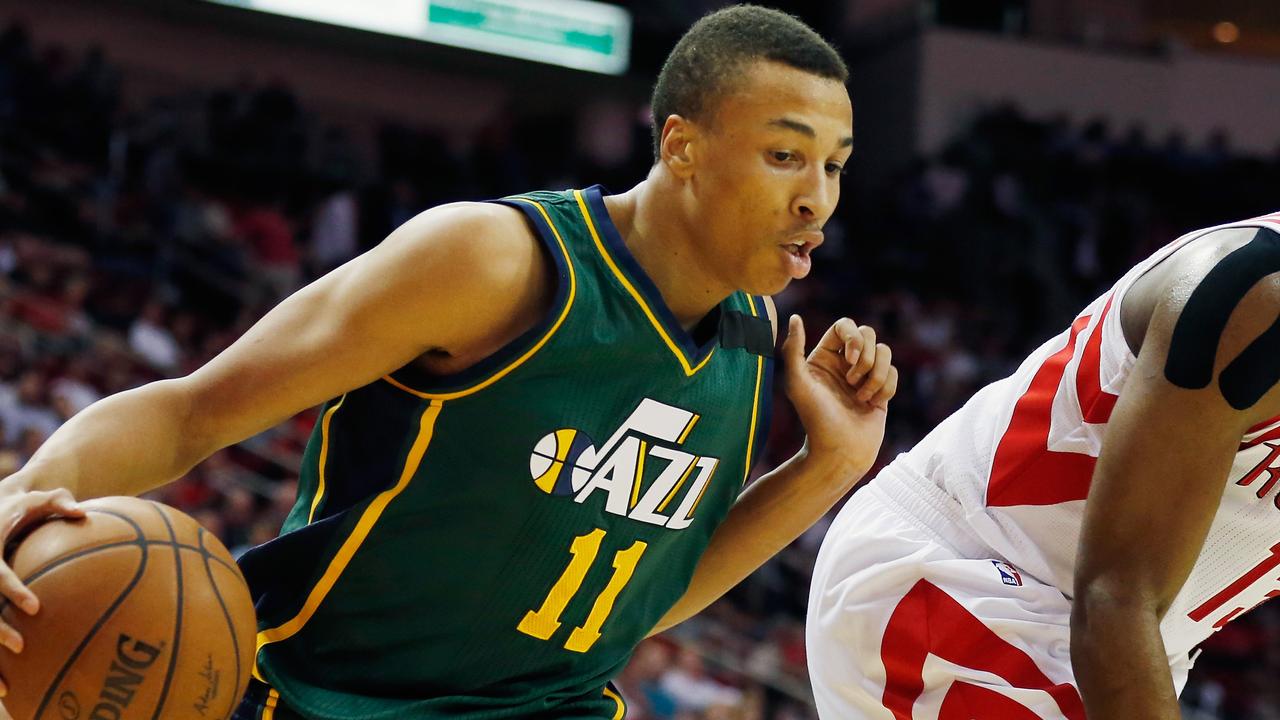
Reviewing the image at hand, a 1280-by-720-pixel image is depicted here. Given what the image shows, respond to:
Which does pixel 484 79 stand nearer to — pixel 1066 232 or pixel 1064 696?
pixel 1066 232

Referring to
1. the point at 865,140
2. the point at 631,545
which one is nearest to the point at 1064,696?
the point at 631,545

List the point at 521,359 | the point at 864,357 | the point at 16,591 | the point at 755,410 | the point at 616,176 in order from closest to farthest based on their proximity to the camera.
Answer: the point at 16,591
the point at 521,359
the point at 755,410
the point at 864,357
the point at 616,176

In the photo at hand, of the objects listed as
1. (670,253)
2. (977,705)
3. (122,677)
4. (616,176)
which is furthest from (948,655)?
(616,176)

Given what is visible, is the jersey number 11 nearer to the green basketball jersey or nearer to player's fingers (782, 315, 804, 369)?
the green basketball jersey

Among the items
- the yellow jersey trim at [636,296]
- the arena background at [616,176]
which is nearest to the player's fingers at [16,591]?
the yellow jersey trim at [636,296]

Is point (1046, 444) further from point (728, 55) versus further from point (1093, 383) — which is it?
point (728, 55)

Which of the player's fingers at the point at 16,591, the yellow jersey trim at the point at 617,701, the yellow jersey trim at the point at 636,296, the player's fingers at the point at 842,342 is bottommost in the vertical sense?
the player's fingers at the point at 16,591

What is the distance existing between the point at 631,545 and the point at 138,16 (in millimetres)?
14678

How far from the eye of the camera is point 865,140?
18.5 meters

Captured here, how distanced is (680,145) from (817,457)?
0.72 metres

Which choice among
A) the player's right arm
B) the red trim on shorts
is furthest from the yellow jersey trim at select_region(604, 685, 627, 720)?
the player's right arm

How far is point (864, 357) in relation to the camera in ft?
8.76

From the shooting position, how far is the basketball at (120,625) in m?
1.89

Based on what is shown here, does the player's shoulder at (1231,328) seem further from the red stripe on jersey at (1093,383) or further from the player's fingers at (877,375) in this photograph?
the player's fingers at (877,375)
